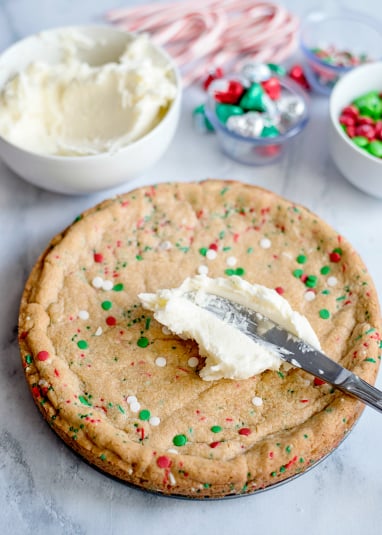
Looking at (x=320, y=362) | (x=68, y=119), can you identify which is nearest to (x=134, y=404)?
(x=320, y=362)

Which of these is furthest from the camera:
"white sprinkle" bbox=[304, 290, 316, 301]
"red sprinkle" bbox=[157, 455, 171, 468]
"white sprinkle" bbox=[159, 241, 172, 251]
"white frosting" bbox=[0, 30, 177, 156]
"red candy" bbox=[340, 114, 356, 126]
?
"red candy" bbox=[340, 114, 356, 126]

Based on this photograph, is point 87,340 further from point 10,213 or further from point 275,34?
point 275,34

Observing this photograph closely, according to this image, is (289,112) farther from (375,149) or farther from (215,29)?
(215,29)

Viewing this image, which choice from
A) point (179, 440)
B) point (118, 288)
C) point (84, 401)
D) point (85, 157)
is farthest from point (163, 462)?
point (85, 157)

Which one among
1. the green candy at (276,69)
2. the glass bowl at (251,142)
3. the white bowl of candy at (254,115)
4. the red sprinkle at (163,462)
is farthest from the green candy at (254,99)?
the red sprinkle at (163,462)

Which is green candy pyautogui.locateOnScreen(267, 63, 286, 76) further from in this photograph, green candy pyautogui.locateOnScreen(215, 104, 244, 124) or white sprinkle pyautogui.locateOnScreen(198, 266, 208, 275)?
white sprinkle pyautogui.locateOnScreen(198, 266, 208, 275)

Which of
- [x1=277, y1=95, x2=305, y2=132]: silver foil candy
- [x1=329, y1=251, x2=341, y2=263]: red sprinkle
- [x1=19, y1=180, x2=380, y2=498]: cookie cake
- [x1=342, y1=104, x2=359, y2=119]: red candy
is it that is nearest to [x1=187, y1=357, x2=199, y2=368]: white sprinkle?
[x1=19, y1=180, x2=380, y2=498]: cookie cake
